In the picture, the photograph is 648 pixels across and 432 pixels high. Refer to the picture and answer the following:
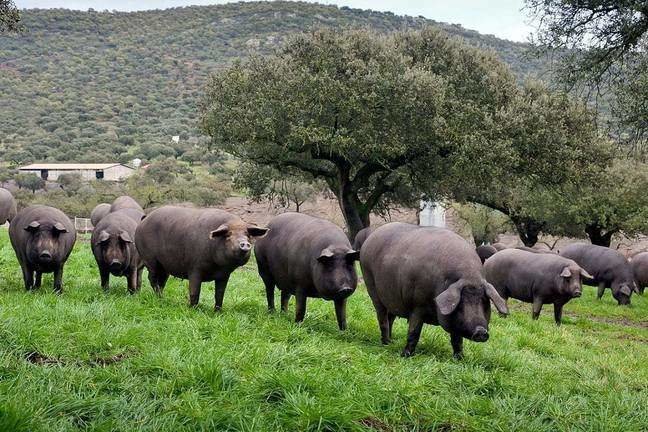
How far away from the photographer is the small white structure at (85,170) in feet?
202

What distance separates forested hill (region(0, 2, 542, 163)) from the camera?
78.4m

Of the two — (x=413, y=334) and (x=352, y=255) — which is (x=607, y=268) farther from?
(x=413, y=334)

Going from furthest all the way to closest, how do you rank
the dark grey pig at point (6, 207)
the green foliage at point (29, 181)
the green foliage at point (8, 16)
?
the green foliage at point (29, 181)
the dark grey pig at point (6, 207)
the green foliage at point (8, 16)

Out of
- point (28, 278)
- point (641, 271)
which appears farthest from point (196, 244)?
point (641, 271)

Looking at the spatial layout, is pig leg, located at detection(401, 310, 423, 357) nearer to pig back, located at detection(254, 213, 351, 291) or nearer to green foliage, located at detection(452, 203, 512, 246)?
pig back, located at detection(254, 213, 351, 291)

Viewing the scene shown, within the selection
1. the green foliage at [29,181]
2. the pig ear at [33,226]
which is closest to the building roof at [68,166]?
the green foliage at [29,181]

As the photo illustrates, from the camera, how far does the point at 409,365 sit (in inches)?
291

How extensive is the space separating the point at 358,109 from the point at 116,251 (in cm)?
1504

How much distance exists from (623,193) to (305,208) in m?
28.3

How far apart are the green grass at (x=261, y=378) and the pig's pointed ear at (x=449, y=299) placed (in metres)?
0.62

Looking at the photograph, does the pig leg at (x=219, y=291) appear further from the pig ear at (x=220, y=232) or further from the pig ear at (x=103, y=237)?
the pig ear at (x=103, y=237)

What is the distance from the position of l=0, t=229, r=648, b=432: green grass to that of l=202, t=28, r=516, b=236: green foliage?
15997mm

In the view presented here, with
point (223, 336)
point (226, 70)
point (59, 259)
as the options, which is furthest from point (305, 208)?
point (223, 336)

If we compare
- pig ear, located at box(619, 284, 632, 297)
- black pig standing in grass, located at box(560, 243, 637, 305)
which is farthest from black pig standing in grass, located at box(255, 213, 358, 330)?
pig ear, located at box(619, 284, 632, 297)
